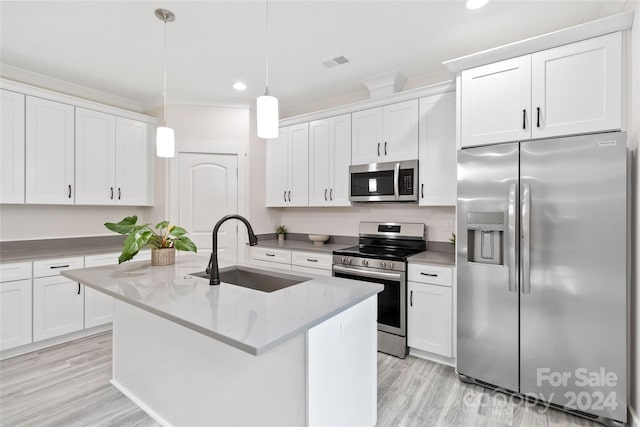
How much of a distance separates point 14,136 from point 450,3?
406cm

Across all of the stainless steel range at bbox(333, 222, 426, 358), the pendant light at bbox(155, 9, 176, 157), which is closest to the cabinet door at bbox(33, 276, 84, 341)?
the pendant light at bbox(155, 9, 176, 157)

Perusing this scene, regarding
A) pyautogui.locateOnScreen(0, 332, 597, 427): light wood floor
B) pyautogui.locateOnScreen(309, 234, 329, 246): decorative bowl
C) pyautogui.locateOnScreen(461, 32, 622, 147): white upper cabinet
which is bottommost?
pyautogui.locateOnScreen(0, 332, 597, 427): light wood floor

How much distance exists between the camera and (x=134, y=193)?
396 cm

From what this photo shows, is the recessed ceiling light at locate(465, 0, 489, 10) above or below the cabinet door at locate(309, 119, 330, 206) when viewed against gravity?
above

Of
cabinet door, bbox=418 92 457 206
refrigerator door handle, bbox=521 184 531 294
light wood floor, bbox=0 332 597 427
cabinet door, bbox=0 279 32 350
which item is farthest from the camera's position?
cabinet door, bbox=418 92 457 206

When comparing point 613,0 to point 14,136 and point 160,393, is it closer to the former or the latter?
point 160,393

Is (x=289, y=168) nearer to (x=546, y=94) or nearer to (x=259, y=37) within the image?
(x=259, y=37)

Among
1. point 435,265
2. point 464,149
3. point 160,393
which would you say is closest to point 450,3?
point 464,149

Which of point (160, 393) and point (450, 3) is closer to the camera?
point (160, 393)

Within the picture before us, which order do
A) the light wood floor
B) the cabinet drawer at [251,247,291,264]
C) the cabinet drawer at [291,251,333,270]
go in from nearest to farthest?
the light wood floor → the cabinet drawer at [291,251,333,270] → the cabinet drawer at [251,247,291,264]

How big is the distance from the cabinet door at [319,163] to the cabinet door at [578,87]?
6.87 ft

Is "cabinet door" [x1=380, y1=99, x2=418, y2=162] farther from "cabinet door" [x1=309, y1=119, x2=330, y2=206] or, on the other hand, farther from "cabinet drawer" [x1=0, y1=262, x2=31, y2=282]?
"cabinet drawer" [x1=0, y1=262, x2=31, y2=282]

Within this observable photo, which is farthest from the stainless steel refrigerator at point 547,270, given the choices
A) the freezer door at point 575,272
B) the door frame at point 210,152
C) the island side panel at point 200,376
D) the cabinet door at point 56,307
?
the cabinet door at point 56,307

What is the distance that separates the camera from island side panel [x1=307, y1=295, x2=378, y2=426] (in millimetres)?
1289
